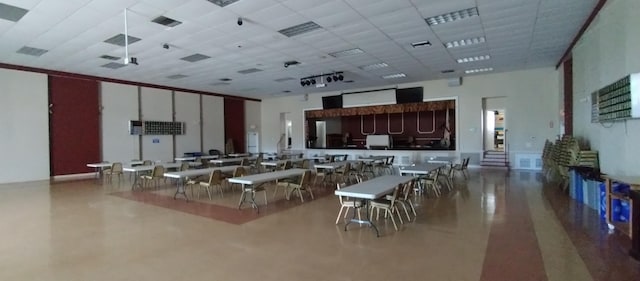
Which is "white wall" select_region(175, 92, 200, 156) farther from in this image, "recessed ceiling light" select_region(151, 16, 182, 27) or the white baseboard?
"recessed ceiling light" select_region(151, 16, 182, 27)

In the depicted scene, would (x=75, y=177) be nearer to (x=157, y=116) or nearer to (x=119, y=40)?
(x=157, y=116)

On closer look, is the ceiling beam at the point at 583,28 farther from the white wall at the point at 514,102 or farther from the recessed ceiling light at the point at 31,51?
the recessed ceiling light at the point at 31,51

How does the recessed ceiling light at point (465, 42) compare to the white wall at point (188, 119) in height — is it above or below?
above

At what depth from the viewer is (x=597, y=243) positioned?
152 inches

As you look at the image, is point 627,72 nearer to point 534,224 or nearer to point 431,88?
point 534,224

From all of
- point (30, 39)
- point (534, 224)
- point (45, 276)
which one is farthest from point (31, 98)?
point (534, 224)

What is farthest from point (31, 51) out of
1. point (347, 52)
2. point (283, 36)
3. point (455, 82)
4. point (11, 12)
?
point (455, 82)

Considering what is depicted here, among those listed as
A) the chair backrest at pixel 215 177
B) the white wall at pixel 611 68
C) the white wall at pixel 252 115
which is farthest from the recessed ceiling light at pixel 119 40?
the white wall at pixel 252 115

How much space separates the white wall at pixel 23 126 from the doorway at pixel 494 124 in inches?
607

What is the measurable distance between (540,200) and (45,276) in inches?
306

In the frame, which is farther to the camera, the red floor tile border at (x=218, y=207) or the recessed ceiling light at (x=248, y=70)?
the recessed ceiling light at (x=248, y=70)

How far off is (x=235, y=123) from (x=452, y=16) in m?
12.6

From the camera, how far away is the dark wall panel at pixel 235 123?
16125mm

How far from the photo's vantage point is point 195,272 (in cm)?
314
